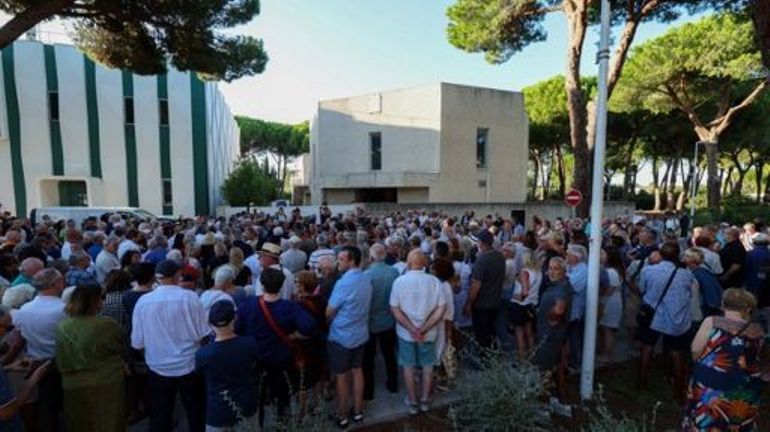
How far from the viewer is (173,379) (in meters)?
3.51

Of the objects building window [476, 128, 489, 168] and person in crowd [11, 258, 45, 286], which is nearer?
person in crowd [11, 258, 45, 286]

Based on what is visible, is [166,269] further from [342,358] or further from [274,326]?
[342,358]

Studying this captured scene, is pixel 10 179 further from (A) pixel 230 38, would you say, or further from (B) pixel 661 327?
(B) pixel 661 327

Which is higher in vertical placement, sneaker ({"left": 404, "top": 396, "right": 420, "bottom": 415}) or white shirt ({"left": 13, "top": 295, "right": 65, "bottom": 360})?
white shirt ({"left": 13, "top": 295, "right": 65, "bottom": 360})

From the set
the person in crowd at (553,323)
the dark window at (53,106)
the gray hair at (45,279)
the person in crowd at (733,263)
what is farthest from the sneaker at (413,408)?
the dark window at (53,106)

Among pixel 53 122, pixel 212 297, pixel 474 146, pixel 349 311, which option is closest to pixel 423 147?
pixel 474 146

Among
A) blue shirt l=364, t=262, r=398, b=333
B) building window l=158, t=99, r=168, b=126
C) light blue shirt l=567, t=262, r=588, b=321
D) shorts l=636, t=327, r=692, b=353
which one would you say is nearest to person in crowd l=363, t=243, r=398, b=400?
blue shirt l=364, t=262, r=398, b=333

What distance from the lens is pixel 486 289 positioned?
5316 millimetres

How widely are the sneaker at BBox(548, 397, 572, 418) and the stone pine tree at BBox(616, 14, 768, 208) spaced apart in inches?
757

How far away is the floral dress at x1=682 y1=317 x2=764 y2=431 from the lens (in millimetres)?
3104

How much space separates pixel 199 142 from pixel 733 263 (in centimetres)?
2321

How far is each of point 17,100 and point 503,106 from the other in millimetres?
24489

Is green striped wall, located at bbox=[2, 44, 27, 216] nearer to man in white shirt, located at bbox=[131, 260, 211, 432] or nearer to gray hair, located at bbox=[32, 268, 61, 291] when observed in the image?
gray hair, located at bbox=[32, 268, 61, 291]

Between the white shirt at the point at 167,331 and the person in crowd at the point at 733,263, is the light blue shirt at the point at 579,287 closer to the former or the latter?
the person in crowd at the point at 733,263
